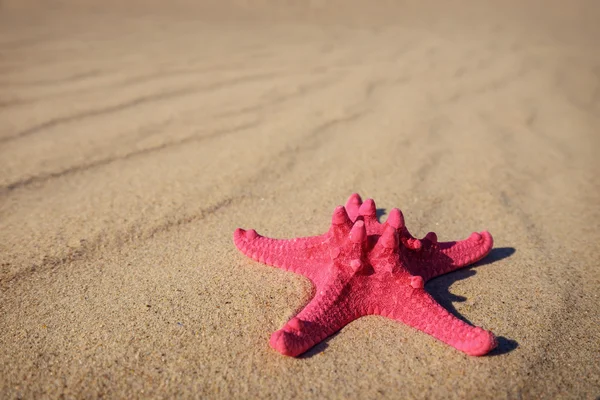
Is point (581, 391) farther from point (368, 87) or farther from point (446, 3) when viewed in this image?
point (446, 3)

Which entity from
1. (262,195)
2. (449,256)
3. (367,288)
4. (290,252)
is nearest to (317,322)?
(367,288)

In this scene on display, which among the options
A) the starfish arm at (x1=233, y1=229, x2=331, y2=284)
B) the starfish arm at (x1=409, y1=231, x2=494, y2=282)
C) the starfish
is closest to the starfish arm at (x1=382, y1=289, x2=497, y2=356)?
the starfish

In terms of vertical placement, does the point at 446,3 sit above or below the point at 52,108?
above

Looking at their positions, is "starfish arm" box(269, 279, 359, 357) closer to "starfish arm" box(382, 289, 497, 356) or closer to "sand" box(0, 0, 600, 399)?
"sand" box(0, 0, 600, 399)

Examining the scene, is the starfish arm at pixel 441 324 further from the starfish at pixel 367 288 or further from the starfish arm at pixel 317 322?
the starfish arm at pixel 317 322

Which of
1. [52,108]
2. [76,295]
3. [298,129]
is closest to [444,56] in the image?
[298,129]
